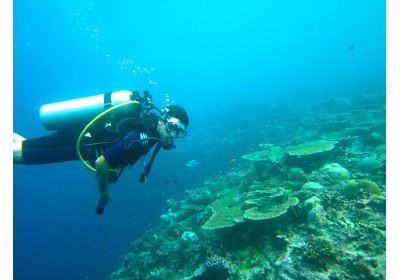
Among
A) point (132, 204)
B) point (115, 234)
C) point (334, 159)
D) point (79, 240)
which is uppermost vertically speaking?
point (334, 159)

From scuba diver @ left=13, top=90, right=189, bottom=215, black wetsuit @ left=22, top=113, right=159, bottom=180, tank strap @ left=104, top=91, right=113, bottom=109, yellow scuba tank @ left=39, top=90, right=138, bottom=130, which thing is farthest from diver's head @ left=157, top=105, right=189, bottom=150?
tank strap @ left=104, top=91, right=113, bottom=109

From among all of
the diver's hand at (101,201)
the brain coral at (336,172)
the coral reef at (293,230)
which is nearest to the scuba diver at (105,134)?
the diver's hand at (101,201)

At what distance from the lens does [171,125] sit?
482 centimetres

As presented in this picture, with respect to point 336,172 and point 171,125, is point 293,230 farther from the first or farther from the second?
point 171,125

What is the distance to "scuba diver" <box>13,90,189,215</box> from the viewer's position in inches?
160

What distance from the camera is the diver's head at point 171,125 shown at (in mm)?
4531

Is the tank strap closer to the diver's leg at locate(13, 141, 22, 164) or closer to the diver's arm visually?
the diver's arm

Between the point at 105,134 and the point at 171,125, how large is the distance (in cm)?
124

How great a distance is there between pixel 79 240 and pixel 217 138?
752 inches

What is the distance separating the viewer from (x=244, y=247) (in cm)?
606

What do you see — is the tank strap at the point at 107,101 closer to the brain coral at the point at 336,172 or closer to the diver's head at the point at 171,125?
the diver's head at the point at 171,125

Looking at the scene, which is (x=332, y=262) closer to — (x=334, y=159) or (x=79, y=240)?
(x=334, y=159)

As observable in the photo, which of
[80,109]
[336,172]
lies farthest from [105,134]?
[336,172]
